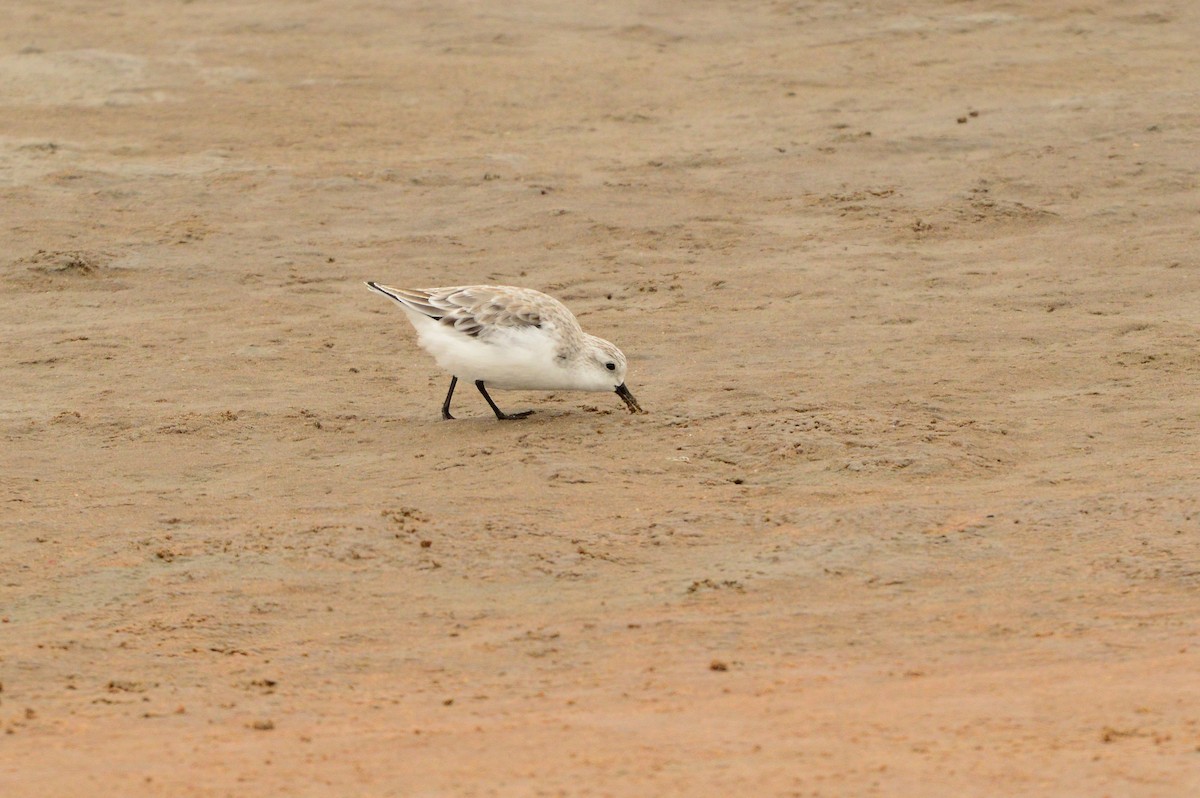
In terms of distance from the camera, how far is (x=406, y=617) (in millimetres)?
7383

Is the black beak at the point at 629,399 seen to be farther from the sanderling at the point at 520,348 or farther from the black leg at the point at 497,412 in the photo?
the black leg at the point at 497,412

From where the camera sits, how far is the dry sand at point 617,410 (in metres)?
6.15

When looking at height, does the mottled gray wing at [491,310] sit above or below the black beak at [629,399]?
above

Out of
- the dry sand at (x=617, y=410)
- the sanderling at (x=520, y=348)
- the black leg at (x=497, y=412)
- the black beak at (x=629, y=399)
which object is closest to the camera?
the dry sand at (x=617, y=410)

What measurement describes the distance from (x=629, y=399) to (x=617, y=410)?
0.20 metres

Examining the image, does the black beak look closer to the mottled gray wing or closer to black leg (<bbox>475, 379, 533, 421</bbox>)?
the mottled gray wing

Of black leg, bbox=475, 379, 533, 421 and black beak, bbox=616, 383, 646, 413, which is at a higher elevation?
black beak, bbox=616, 383, 646, 413

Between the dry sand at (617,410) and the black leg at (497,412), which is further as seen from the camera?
the black leg at (497,412)

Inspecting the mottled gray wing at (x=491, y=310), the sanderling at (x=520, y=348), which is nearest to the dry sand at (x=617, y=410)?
the sanderling at (x=520, y=348)

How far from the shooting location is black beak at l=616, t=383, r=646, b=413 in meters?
10.2

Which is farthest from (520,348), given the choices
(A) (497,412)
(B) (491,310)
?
(A) (497,412)

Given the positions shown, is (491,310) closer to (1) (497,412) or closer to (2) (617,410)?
(1) (497,412)

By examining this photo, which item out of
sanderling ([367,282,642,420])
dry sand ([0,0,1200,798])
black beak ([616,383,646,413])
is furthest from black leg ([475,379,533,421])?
black beak ([616,383,646,413])

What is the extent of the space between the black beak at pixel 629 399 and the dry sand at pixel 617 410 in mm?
148
